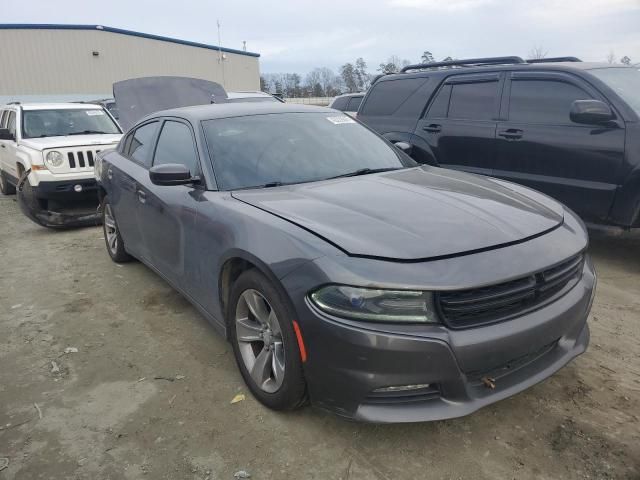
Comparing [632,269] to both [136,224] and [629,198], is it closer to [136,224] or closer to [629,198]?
[629,198]

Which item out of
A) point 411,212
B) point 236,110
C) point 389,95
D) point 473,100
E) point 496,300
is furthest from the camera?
point 389,95

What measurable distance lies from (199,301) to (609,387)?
8.12ft

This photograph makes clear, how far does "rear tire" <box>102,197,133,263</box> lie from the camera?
4978mm

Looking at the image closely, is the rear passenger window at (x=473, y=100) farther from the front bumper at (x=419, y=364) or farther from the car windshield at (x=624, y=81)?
the front bumper at (x=419, y=364)

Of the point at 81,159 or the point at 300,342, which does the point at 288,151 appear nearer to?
the point at 300,342

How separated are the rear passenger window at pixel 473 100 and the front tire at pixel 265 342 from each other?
12.7 feet

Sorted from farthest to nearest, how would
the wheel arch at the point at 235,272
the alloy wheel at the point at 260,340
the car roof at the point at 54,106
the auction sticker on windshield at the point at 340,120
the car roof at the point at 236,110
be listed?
the car roof at the point at 54,106 < the auction sticker on windshield at the point at 340,120 < the car roof at the point at 236,110 < the alloy wheel at the point at 260,340 < the wheel arch at the point at 235,272

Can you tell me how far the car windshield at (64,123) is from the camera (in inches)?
306

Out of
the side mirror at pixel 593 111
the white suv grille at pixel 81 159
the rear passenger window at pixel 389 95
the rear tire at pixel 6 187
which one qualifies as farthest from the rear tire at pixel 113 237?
the rear tire at pixel 6 187

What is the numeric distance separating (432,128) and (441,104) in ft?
1.00

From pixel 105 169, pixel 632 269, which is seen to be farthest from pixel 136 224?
pixel 632 269

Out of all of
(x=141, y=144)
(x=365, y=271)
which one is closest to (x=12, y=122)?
(x=141, y=144)

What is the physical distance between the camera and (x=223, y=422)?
258 centimetres

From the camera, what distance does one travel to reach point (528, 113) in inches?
199
